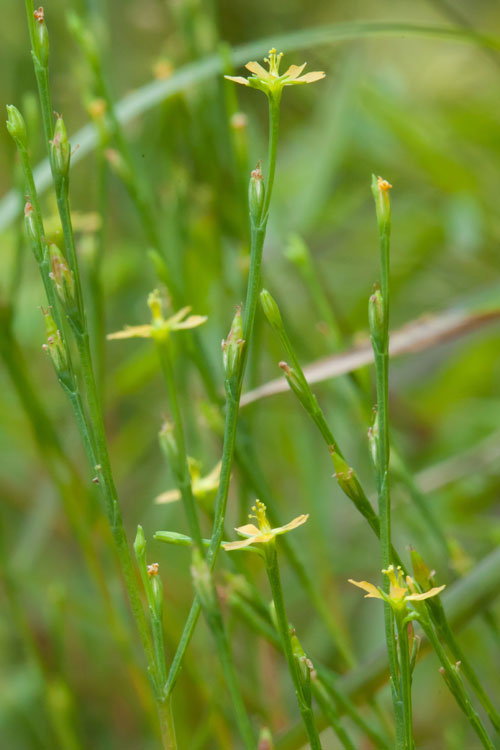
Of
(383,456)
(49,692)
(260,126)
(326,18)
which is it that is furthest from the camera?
(326,18)

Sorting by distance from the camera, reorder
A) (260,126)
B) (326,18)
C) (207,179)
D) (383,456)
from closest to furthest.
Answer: (383,456) → (207,179) → (260,126) → (326,18)

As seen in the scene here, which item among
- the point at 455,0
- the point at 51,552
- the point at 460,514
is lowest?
the point at 460,514

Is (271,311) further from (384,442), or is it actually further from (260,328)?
(260,328)

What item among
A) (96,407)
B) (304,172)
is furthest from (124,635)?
(304,172)

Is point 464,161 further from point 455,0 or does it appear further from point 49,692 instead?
point 49,692

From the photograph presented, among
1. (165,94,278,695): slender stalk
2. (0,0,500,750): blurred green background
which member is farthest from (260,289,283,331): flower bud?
(0,0,500,750): blurred green background

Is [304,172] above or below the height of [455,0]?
below

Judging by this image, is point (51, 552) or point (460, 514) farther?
point (51, 552)

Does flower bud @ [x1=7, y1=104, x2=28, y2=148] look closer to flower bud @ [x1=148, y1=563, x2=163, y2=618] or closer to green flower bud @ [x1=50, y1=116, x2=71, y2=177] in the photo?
green flower bud @ [x1=50, y1=116, x2=71, y2=177]
